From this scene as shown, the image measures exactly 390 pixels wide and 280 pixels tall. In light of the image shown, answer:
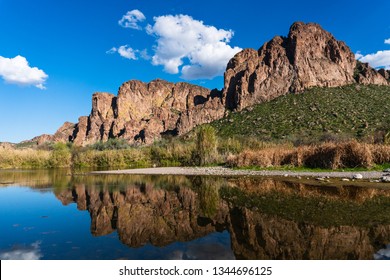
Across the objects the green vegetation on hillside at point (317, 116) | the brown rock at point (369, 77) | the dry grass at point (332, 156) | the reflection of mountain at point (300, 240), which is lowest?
the reflection of mountain at point (300, 240)

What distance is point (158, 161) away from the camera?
48094mm

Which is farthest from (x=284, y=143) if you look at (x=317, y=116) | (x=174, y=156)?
(x=317, y=116)

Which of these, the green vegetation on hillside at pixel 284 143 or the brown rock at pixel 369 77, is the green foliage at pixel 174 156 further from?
the brown rock at pixel 369 77

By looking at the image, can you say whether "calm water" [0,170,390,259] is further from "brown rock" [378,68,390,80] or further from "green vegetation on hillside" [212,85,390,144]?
"brown rock" [378,68,390,80]

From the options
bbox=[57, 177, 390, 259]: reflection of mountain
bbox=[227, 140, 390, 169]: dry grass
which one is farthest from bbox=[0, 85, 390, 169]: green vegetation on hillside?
bbox=[57, 177, 390, 259]: reflection of mountain

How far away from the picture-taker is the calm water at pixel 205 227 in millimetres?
6547

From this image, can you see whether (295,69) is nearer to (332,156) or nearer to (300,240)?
(332,156)

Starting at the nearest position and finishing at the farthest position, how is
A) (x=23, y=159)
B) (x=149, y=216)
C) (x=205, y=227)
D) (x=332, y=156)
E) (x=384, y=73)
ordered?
(x=205, y=227), (x=149, y=216), (x=332, y=156), (x=23, y=159), (x=384, y=73)

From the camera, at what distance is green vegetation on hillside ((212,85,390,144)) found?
223ft

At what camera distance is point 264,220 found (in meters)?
8.86

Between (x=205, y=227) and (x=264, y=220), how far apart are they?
1.77 metres

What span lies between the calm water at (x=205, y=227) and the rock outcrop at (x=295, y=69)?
348ft

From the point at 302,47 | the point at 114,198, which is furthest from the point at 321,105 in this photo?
the point at 114,198

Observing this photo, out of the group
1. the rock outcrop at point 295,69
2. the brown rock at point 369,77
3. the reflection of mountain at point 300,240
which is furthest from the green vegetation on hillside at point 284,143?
the reflection of mountain at point 300,240
